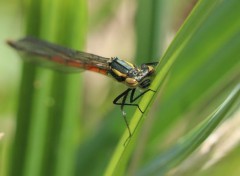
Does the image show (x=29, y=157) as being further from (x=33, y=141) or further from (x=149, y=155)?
(x=149, y=155)

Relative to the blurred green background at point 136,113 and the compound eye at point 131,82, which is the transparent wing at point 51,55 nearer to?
the blurred green background at point 136,113

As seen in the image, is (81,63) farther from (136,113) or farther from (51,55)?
(136,113)

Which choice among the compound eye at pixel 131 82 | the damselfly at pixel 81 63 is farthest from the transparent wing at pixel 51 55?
the compound eye at pixel 131 82

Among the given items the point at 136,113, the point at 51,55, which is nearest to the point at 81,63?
the point at 51,55

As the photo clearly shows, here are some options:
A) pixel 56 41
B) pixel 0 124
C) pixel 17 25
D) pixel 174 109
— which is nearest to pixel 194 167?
pixel 174 109

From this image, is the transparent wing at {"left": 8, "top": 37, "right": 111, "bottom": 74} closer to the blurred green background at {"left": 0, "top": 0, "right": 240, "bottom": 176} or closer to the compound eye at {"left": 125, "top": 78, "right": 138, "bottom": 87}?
the blurred green background at {"left": 0, "top": 0, "right": 240, "bottom": 176}
